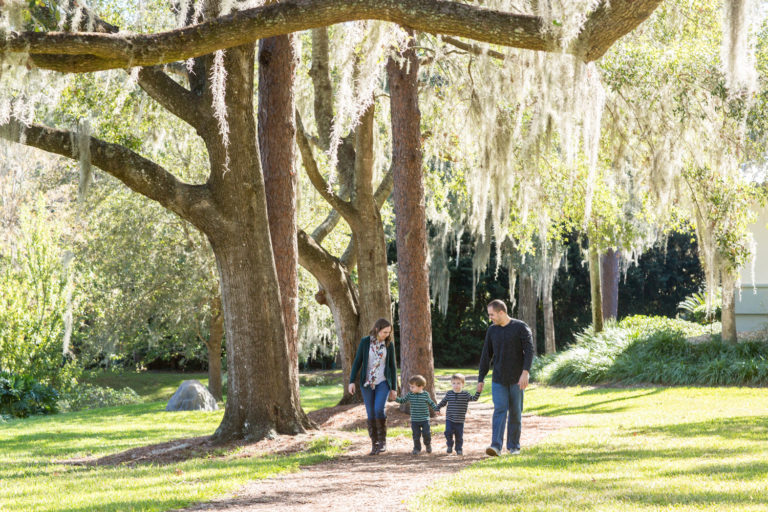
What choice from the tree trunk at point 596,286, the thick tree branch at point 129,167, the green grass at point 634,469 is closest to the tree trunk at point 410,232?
the green grass at point 634,469

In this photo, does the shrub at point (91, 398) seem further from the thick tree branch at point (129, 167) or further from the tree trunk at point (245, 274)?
the thick tree branch at point (129, 167)

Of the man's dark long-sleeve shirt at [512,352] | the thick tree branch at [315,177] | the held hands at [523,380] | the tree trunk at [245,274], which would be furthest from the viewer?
the thick tree branch at [315,177]

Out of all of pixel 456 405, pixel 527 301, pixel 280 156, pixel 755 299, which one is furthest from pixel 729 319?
pixel 527 301

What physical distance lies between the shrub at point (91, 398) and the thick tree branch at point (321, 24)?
13.8 metres

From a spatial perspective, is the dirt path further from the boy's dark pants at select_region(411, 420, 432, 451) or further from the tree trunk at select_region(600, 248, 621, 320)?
the tree trunk at select_region(600, 248, 621, 320)

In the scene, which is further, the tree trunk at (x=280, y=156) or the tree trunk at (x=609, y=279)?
the tree trunk at (x=609, y=279)

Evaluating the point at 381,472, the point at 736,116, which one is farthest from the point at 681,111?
the point at 381,472

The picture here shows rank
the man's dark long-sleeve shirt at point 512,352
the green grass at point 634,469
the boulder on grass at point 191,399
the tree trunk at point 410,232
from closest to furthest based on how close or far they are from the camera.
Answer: the green grass at point 634,469 < the man's dark long-sleeve shirt at point 512,352 < the tree trunk at point 410,232 < the boulder on grass at point 191,399

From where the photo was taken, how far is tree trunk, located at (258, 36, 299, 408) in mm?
9414

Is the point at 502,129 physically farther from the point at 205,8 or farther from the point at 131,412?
the point at 131,412

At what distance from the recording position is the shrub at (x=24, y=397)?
15992 millimetres

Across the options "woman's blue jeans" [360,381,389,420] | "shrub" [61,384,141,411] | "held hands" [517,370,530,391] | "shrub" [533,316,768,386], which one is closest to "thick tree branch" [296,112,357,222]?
"woman's blue jeans" [360,381,389,420]

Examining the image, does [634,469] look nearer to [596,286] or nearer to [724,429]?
[724,429]

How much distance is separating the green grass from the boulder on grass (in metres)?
8.00
